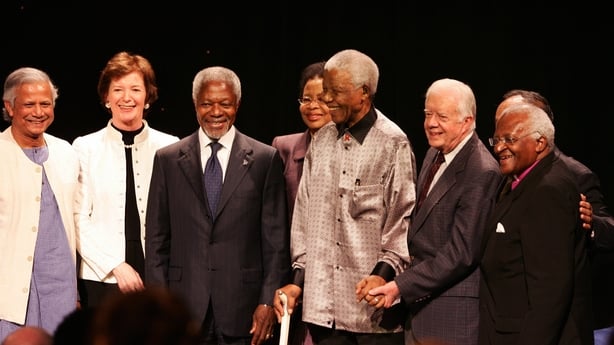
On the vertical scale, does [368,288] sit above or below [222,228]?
below

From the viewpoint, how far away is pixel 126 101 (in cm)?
509

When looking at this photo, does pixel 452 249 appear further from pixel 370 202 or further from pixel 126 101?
pixel 126 101

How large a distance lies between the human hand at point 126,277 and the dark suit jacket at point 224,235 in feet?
0.60

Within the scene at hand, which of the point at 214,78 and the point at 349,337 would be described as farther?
the point at 214,78

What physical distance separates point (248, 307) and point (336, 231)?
54 cm

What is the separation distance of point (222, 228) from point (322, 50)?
2.11 meters

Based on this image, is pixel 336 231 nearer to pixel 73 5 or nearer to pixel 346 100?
pixel 346 100

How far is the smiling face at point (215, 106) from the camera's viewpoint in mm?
4703

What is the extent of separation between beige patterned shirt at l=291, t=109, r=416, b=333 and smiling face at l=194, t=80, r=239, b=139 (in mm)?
541

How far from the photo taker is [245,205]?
15.2ft

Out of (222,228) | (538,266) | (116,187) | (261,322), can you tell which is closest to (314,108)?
(222,228)

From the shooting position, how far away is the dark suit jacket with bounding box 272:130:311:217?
16.8 feet

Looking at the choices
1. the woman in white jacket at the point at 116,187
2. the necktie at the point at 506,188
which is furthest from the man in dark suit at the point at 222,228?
the necktie at the point at 506,188

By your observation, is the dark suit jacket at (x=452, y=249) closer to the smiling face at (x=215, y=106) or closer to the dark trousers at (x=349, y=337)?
the dark trousers at (x=349, y=337)
